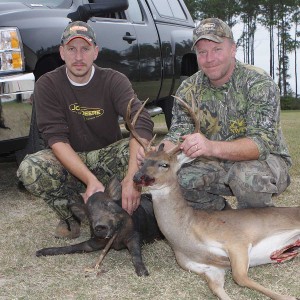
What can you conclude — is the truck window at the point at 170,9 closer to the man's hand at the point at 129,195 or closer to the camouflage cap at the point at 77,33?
the camouflage cap at the point at 77,33

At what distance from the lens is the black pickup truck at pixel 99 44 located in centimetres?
539

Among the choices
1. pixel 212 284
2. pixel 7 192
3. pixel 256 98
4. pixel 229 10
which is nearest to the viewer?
pixel 212 284

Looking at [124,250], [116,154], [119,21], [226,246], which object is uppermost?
[119,21]

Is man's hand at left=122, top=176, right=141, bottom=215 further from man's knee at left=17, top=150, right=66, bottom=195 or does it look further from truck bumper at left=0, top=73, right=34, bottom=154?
truck bumper at left=0, top=73, right=34, bottom=154

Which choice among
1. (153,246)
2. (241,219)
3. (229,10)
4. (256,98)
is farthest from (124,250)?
(229,10)

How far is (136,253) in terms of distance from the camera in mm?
4410

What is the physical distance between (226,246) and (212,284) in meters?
0.26

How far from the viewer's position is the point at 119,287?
4.00 metres

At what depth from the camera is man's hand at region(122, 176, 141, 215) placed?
454 cm

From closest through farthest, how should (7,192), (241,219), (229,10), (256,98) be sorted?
(241,219), (256,98), (7,192), (229,10)

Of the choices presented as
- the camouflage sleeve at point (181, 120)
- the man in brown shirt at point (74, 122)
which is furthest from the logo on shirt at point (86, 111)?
the camouflage sleeve at point (181, 120)

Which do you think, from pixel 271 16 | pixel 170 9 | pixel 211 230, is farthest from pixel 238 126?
pixel 271 16

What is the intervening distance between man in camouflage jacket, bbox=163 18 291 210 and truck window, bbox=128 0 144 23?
2574 mm

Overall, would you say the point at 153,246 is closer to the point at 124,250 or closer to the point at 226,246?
the point at 124,250
